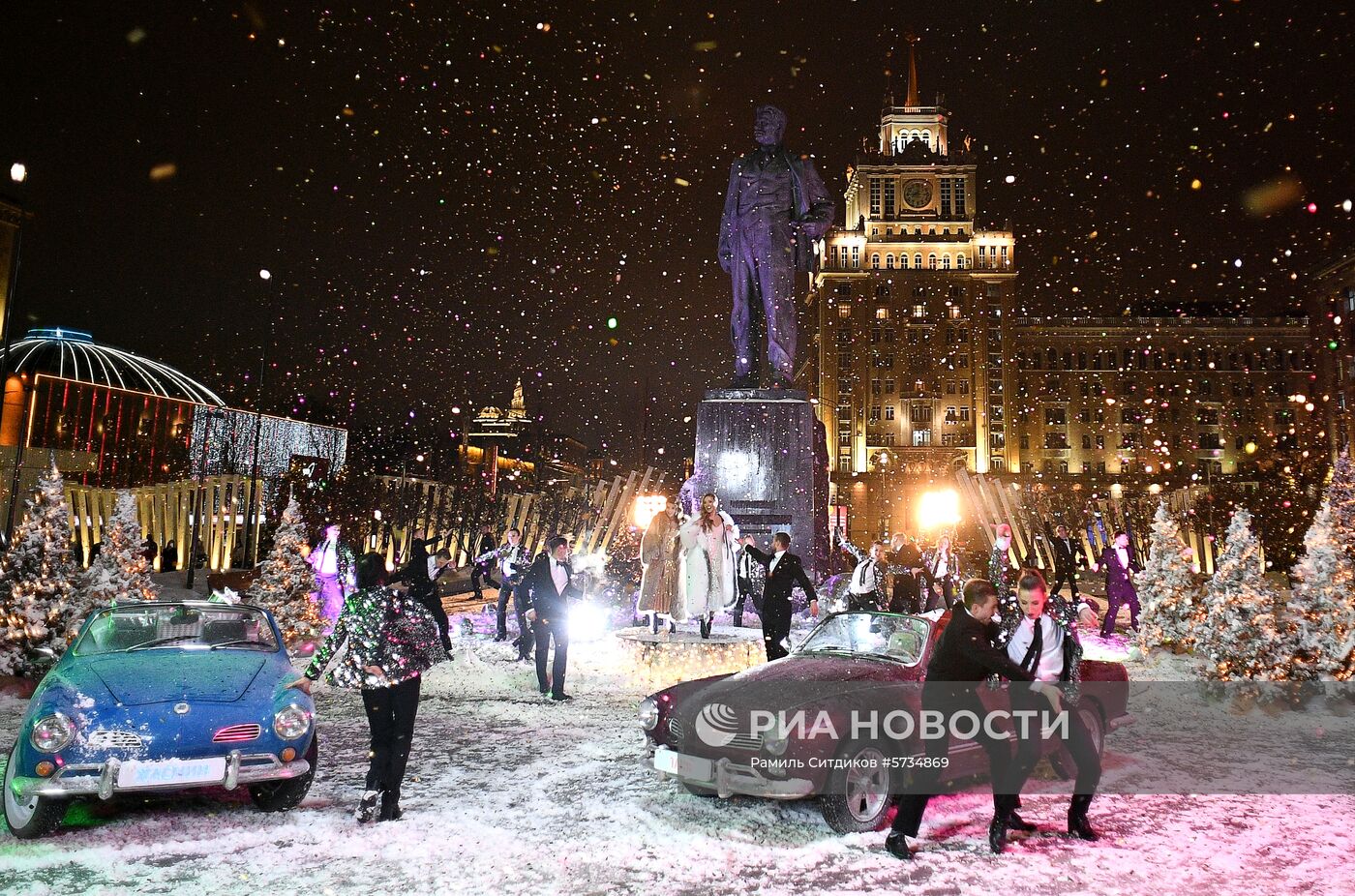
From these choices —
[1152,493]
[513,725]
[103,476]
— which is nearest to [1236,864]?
[513,725]

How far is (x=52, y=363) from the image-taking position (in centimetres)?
4297

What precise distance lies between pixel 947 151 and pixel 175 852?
3863 inches

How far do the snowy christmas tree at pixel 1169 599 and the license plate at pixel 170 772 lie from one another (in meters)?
12.3

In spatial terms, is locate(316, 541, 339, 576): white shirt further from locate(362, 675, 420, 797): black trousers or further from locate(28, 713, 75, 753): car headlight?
locate(362, 675, 420, 797): black trousers

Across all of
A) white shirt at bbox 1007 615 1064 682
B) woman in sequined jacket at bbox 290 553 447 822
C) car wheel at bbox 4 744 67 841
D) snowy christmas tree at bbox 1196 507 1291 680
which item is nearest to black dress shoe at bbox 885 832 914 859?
white shirt at bbox 1007 615 1064 682

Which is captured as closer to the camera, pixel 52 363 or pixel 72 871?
pixel 72 871

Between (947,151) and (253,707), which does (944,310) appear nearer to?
(947,151)

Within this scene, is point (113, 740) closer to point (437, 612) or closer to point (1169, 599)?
point (437, 612)

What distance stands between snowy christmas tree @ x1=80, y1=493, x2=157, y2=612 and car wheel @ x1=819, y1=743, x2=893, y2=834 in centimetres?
965

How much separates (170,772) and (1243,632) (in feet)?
36.0

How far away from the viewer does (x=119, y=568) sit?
11383 mm

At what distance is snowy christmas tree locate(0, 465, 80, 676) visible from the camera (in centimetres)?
977

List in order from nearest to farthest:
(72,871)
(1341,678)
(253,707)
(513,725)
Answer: (72,871) → (253,707) → (513,725) → (1341,678)

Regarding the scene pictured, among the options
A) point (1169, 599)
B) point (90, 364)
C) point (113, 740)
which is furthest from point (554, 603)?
point (90, 364)
